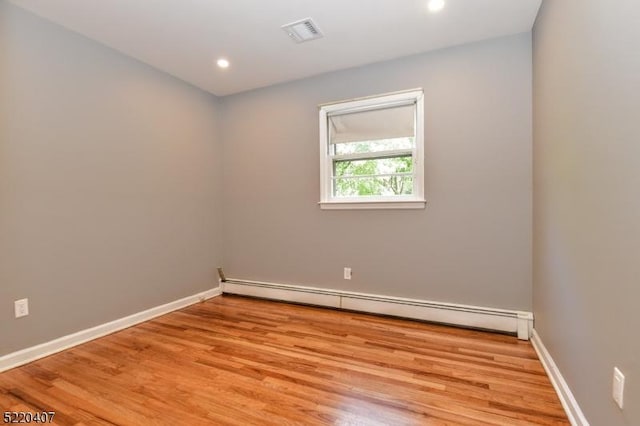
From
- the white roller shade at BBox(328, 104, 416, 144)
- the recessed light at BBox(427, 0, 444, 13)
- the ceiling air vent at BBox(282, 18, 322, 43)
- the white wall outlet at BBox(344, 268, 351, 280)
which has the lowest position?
the white wall outlet at BBox(344, 268, 351, 280)

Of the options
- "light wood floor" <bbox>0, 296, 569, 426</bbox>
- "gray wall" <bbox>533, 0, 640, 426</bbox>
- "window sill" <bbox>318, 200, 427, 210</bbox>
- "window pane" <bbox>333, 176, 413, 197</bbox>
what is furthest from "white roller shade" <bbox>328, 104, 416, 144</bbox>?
"light wood floor" <bbox>0, 296, 569, 426</bbox>

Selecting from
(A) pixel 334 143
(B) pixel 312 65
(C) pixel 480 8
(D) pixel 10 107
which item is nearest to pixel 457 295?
(A) pixel 334 143

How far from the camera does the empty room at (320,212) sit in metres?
1.45

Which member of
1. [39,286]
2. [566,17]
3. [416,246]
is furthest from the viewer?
[416,246]

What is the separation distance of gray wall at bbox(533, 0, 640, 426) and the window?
105 centimetres

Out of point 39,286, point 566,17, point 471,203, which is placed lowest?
point 39,286

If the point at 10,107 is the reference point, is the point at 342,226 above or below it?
below

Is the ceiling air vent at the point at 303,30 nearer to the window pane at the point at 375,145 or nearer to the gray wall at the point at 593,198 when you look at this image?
the window pane at the point at 375,145

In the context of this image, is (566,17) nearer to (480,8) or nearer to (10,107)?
(480,8)

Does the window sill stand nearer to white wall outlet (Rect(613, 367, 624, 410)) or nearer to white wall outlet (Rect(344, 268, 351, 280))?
white wall outlet (Rect(344, 268, 351, 280))

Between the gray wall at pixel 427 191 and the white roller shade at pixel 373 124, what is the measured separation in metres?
0.18

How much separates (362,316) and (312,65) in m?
2.54

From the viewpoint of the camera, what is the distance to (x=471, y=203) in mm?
2590

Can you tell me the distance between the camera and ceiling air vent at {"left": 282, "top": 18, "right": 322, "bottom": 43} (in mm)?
2311
